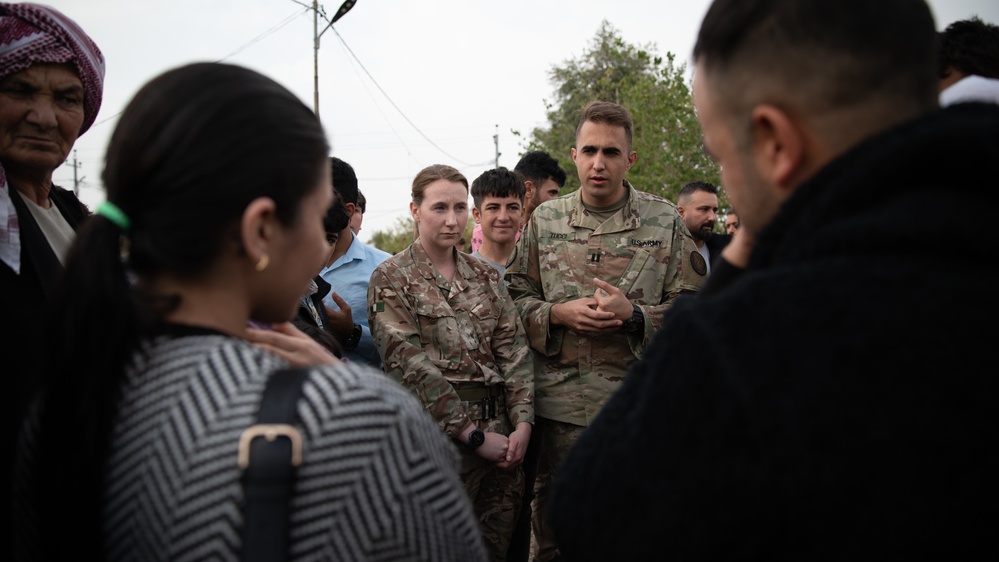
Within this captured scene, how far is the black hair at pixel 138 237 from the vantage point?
1.08 m

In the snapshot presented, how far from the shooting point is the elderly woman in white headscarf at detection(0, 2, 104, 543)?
1836 millimetres

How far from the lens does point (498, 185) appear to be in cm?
508

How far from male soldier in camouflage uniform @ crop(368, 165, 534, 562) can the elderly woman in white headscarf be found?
160 cm

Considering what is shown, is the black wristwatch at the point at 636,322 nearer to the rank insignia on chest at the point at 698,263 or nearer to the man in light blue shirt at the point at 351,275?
the rank insignia on chest at the point at 698,263

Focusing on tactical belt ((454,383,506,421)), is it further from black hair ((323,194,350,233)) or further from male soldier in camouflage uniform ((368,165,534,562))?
black hair ((323,194,350,233))

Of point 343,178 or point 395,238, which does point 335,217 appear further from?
point 395,238

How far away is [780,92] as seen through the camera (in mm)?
1203

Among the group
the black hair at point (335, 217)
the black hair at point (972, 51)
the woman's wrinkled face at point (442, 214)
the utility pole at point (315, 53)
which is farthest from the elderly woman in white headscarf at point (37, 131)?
the utility pole at point (315, 53)

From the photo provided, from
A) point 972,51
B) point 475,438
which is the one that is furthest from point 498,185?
point 972,51

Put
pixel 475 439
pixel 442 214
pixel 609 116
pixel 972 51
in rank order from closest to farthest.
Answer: pixel 972 51 < pixel 475 439 < pixel 442 214 < pixel 609 116

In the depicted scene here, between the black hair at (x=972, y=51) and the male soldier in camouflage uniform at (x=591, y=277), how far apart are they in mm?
1720

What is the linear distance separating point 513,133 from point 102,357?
21138 mm

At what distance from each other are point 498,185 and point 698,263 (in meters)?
1.64

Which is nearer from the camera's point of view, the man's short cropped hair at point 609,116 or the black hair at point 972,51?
the black hair at point 972,51
